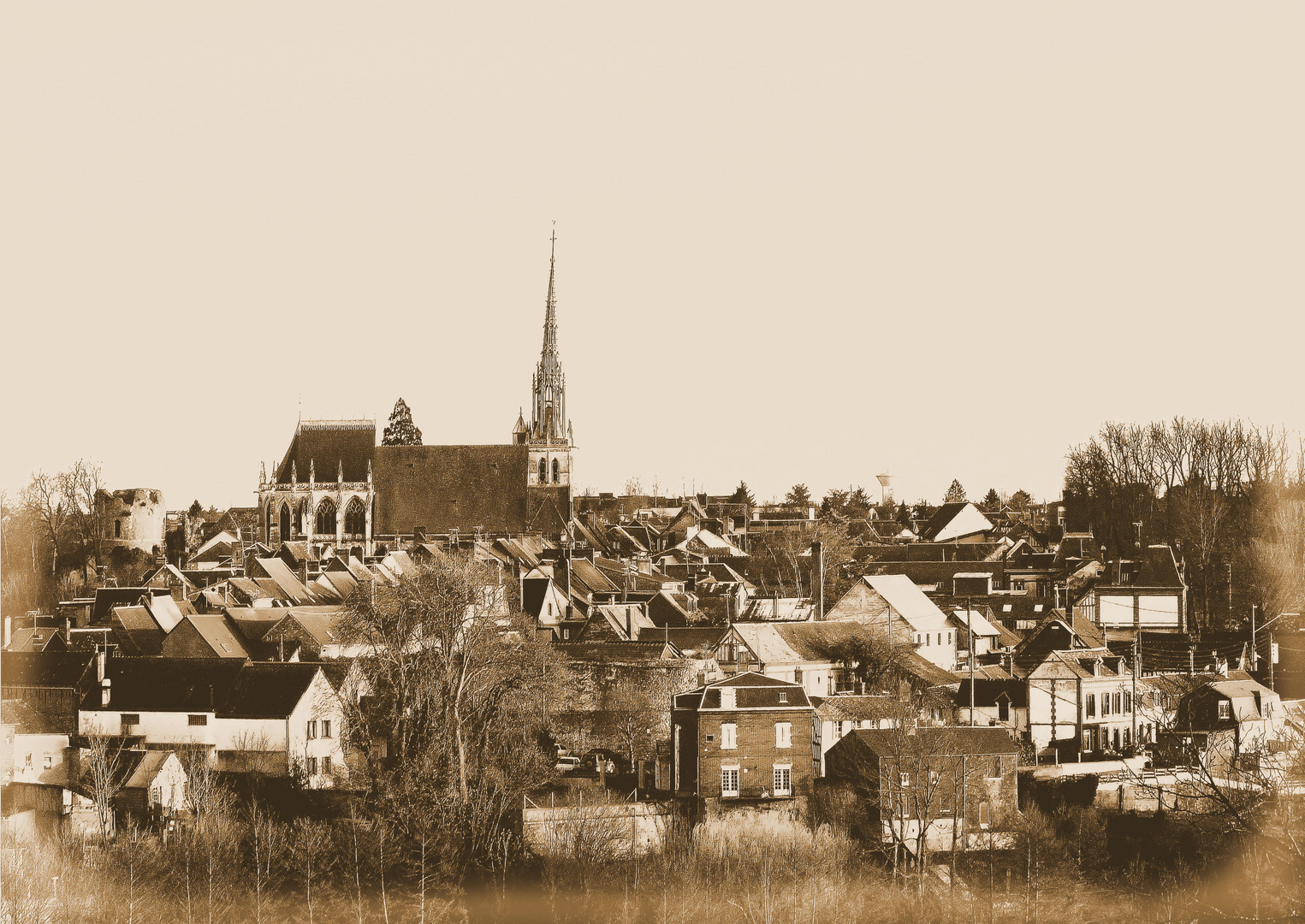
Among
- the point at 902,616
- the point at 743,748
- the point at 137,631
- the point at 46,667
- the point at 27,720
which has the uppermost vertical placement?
the point at 902,616

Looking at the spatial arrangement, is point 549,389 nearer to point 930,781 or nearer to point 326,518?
point 326,518

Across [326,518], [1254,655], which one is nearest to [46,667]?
[1254,655]

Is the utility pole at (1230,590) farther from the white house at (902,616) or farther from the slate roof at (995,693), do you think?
the slate roof at (995,693)

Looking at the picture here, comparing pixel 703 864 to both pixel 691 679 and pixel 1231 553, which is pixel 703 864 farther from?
pixel 1231 553

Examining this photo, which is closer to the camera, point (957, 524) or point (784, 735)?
Answer: point (784, 735)

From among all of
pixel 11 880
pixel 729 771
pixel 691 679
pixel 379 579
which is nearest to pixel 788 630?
pixel 691 679

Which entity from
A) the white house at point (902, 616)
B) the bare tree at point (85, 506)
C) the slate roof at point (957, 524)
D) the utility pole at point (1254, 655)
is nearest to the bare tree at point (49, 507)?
the bare tree at point (85, 506)

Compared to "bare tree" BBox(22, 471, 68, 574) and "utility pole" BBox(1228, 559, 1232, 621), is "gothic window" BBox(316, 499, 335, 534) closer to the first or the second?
"bare tree" BBox(22, 471, 68, 574)
